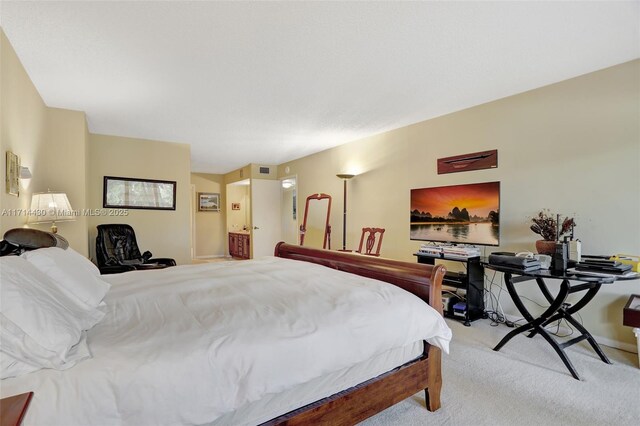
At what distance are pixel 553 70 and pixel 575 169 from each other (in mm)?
946

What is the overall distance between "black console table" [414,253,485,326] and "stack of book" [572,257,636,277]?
0.94m

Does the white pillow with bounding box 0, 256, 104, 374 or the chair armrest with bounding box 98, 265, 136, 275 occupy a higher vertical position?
Result: the white pillow with bounding box 0, 256, 104, 374

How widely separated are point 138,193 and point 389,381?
501 centimetres

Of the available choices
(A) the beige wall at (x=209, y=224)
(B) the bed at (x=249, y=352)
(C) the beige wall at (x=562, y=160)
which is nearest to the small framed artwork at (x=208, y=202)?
(A) the beige wall at (x=209, y=224)

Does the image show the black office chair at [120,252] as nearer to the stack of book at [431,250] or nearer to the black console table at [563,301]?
the stack of book at [431,250]

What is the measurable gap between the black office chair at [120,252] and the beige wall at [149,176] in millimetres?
378

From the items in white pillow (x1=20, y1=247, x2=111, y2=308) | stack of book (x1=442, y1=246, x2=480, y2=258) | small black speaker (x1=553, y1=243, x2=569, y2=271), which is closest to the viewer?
white pillow (x1=20, y1=247, x2=111, y2=308)

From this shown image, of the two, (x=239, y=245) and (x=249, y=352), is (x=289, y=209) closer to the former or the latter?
(x=239, y=245)

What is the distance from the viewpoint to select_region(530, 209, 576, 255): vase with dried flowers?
2795 mm

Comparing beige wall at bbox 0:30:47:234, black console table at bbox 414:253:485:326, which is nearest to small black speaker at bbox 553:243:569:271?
black console table at bbox 414:253:485:326

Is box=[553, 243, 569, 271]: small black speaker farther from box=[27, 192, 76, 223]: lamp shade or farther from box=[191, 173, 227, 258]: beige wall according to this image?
box=[191, 173, 227, 258]: beige wall

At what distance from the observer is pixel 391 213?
187 inches

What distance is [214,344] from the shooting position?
1.20m

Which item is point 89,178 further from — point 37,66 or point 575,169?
point 575,169
